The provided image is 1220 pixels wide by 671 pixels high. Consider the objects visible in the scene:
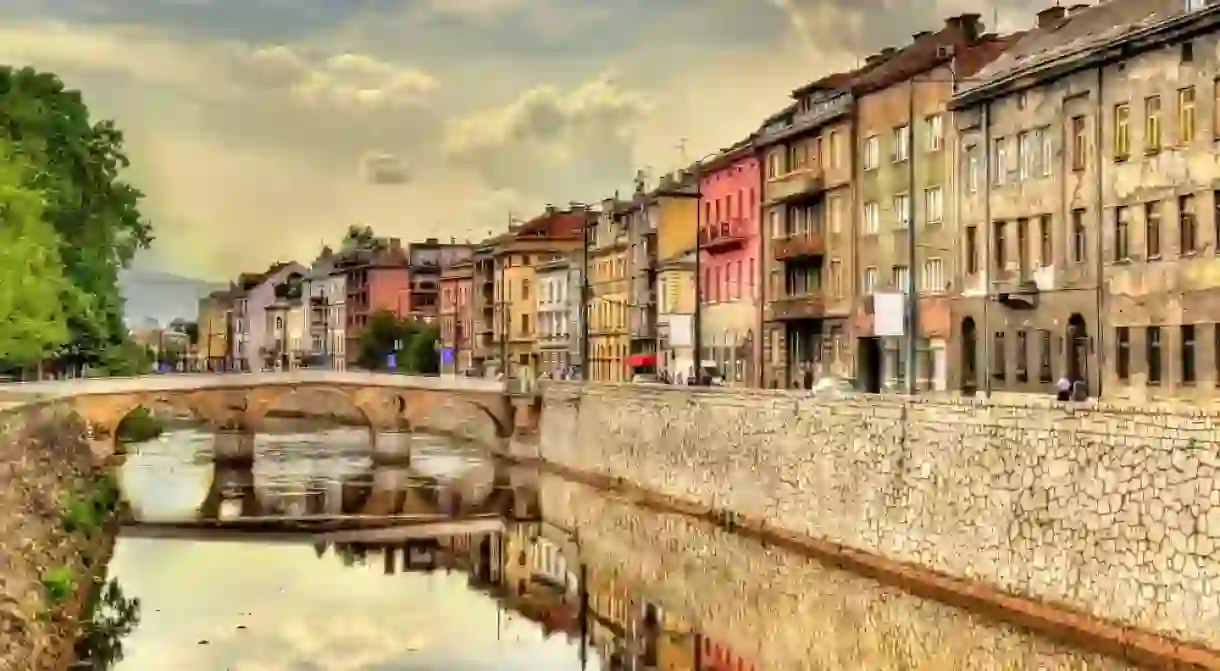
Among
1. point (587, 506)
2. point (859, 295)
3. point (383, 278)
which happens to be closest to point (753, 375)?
point (859, 295)

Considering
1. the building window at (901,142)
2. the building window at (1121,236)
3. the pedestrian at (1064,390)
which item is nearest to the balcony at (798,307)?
the building window at (901,142)

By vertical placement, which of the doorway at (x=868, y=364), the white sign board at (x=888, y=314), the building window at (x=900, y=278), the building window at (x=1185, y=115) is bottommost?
the doorway at (x=868, y=364)

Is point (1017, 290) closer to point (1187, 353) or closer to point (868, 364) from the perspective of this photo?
point (1187, 353)

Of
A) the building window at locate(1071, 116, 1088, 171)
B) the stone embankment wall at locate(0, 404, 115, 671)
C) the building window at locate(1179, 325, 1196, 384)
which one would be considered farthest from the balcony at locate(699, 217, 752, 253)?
the building window at locate(1179, 325, 1196, 384)

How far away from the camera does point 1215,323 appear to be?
4059 cm

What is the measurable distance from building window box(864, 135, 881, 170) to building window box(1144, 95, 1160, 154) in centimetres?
2039

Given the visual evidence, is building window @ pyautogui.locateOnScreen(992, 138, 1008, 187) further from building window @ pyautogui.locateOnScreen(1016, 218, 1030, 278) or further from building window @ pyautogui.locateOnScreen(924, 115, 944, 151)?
building window @ pyautogui.locateOnScreen(924, 115, 944, 151)

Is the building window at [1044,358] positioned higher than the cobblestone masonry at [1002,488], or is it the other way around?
the building window at [1044,358]

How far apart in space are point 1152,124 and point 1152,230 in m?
2.27

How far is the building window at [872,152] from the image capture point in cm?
6334

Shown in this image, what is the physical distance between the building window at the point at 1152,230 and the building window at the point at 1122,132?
51.9 inches

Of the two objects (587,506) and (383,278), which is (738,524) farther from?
(383,278)

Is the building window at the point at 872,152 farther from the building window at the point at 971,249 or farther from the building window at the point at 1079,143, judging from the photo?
the building window at the point at 1079,143

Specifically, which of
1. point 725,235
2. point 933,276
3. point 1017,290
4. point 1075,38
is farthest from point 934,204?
point 725,235
